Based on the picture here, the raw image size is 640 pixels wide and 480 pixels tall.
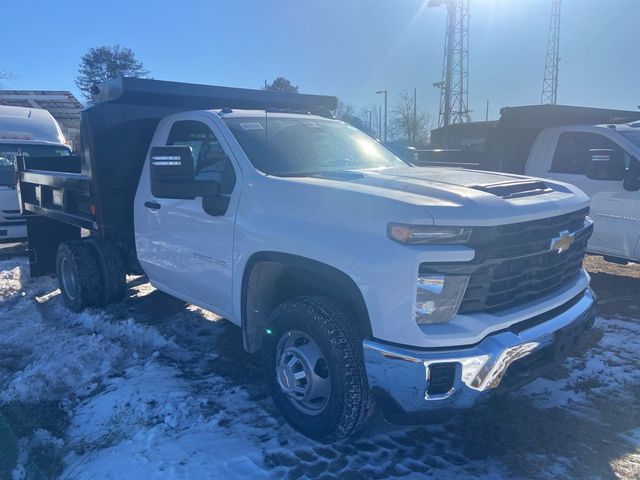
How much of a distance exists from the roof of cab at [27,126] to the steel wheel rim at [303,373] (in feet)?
28.2

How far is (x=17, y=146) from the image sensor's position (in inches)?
377

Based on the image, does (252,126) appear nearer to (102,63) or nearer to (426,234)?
(426,234)

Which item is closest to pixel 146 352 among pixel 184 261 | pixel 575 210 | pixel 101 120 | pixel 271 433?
pixel 184 261

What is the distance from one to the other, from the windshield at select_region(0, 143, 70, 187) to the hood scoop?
26.5 ft

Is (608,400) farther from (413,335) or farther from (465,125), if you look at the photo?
(465,125)

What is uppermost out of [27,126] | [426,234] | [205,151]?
[27,126]

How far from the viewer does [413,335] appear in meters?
2.67

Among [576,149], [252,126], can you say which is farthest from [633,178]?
[252,126]

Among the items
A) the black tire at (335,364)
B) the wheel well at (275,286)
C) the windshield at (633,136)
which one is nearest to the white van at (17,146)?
the wheel well at (275,286)

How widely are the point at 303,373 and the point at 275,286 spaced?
69 cm

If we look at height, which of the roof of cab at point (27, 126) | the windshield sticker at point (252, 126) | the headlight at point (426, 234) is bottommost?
the headlight at point (426, 234)

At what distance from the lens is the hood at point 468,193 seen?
9.05 ft

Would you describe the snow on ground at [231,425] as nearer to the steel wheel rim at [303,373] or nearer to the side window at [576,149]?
the steel wheel rim at [303,373]

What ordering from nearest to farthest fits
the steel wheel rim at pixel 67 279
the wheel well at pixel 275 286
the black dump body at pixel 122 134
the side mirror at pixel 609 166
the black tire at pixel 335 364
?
the black tire at pixel 335 364, the wheel well at pixel 275 286, the black dump body at pixel 122 134, the steel wheel rim at pixel 67 279, the side mirror at pixel 609 166
